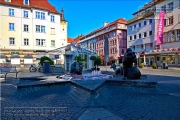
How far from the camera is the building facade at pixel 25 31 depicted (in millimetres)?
32656

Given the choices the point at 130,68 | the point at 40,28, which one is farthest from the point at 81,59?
the point at 40,28

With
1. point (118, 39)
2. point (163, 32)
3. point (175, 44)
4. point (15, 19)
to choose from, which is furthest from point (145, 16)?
point (15, 19)

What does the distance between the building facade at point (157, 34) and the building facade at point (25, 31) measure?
2275 centimetres

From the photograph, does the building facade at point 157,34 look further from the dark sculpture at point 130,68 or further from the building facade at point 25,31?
the dark sculpture at point 130,68

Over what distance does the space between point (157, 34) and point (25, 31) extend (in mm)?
30494

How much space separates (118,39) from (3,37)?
117ft

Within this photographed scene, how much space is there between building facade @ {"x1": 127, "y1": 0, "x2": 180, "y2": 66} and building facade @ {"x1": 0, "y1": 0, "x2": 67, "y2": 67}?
22.8 meters

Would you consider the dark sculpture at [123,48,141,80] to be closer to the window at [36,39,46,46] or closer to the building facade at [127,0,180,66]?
the building facade at [127,0,180,66]

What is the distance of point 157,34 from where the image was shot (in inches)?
1369

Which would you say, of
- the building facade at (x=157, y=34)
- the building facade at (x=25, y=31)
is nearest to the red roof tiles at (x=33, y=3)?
the building facade at (x=25, y=31)

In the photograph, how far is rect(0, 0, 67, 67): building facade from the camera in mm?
32656

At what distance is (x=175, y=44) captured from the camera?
31.3 m

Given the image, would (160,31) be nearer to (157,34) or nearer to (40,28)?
(157,34)

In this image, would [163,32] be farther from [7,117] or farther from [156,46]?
[7,117]
